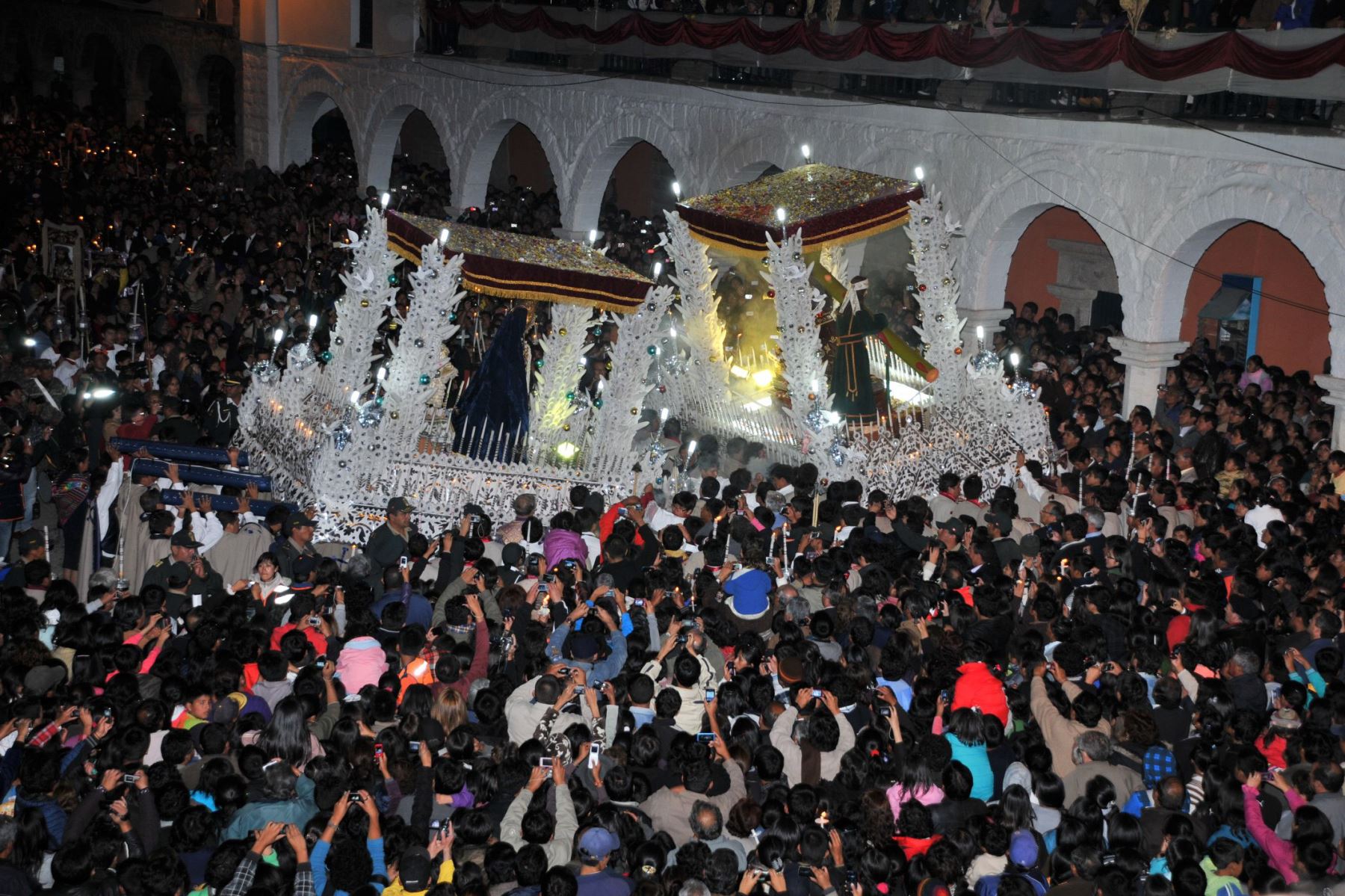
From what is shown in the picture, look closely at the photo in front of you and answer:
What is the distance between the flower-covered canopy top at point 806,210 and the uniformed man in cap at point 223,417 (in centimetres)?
404

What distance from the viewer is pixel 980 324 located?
15.1 metres

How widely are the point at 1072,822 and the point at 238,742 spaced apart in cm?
362

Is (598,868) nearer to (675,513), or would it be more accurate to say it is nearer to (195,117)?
(675,513)

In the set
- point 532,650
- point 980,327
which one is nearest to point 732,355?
point 980,327

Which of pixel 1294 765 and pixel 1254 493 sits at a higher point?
pixel 1254 493

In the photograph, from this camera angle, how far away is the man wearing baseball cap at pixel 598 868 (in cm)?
569

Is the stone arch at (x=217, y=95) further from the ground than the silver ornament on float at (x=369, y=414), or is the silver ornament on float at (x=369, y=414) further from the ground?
the stone arch at (x=217, y=95)

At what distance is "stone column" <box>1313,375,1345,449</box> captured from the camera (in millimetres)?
11602

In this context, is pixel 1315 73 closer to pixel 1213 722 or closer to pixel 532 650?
pixel 1213 722

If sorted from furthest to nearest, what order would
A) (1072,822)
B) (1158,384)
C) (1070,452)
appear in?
(1158,384)
(1070,452)
(1072,822)

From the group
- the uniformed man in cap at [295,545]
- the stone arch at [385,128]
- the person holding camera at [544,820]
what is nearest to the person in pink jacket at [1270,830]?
the person holding camera at [544,820]

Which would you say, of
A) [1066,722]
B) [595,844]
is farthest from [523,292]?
[595,844]

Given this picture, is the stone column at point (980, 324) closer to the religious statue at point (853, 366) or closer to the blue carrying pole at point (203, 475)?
the religious statue at point (853, 366)

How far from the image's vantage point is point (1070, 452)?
10961 millimetres
